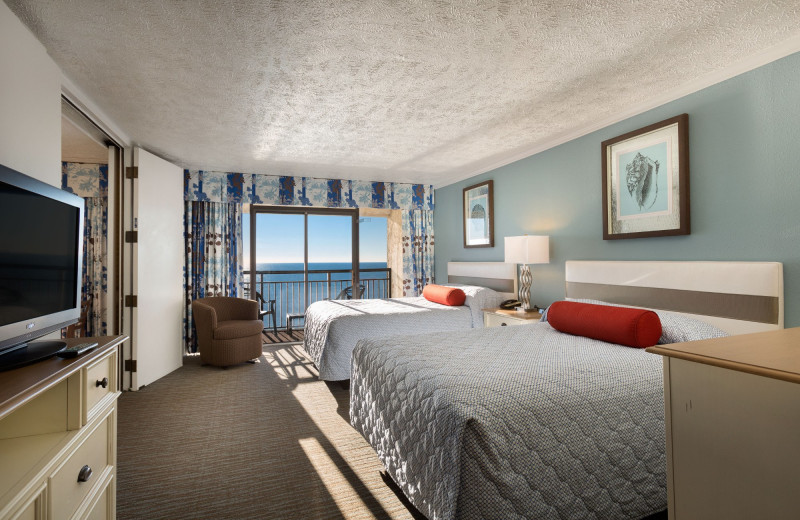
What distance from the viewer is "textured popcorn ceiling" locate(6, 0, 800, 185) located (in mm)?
1892

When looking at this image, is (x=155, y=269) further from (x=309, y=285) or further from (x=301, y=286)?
(x=301, y=286)

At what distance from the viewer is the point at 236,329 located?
4395 mm

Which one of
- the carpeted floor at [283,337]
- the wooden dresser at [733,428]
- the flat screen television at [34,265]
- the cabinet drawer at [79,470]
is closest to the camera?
→ the wooden dresser at [733,428]

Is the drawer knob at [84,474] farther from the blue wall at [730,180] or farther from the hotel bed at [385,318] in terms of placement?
the blue wall at [730,180]

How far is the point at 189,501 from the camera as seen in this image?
1980 mm

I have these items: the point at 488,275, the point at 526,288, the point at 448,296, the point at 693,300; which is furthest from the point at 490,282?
the point at 693,300

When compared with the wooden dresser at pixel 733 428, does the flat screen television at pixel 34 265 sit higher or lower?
higher

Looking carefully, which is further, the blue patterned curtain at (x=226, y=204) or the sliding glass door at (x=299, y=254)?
the sliding glass door at (x=299, y=254)

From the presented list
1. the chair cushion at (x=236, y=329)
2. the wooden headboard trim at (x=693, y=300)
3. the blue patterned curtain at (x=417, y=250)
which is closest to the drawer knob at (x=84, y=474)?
the chair cushion at (x=236, y=329)

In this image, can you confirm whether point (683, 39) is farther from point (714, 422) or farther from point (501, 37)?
point (714, 422)

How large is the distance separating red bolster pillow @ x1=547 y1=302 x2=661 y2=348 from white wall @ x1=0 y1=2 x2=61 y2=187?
310 centimetres

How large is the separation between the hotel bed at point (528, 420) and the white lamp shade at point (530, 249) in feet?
4.91

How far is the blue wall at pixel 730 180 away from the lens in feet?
7.43

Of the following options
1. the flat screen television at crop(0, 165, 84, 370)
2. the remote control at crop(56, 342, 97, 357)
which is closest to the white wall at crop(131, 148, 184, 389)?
the flat screen television at crop(0, 165, 84, 370)
